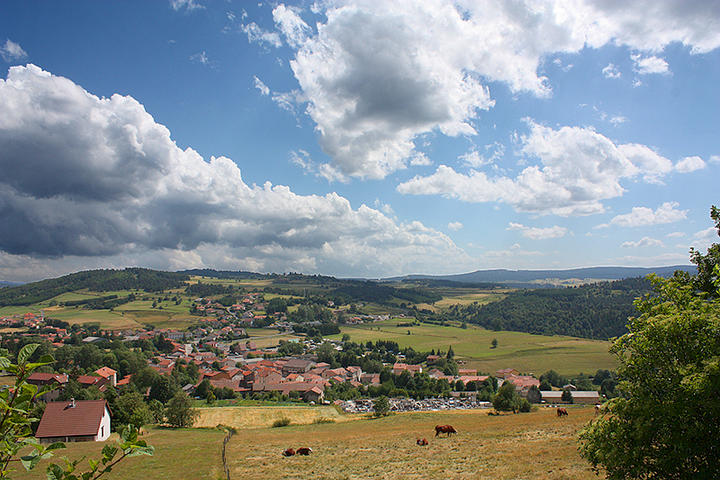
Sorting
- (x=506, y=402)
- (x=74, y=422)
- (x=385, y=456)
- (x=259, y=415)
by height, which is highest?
(x=385, y=456)

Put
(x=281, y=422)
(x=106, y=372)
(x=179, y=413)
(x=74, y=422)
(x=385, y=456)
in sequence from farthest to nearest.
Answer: (x=106, y=372)
(x=281, y=422)
(x=179, y=413)
(x=74, y=422)
(x=385, y=456)

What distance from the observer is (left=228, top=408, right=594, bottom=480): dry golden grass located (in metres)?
21.2

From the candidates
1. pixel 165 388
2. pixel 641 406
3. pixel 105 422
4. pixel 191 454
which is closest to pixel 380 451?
pixel 191 454

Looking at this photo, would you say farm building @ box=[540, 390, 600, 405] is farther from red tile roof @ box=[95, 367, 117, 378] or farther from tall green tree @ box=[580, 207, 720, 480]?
red tile roof @ box=[95, 367, 117, 378]

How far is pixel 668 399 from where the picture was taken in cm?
1034

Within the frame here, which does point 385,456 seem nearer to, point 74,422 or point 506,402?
point 74,422

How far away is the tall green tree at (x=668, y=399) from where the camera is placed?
32.1 feet

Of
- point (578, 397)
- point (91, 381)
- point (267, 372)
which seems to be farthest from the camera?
point (267, 372)

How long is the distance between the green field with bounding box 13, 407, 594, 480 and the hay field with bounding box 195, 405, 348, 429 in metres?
13.9

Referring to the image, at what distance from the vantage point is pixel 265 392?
258 ft

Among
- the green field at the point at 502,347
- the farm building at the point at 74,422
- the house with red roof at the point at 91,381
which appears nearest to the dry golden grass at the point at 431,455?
the farm building at the point at 74,422

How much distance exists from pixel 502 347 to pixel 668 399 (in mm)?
129516

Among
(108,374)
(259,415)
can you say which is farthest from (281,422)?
(108,374)

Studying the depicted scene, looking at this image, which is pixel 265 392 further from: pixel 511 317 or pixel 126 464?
pixel 511 317
